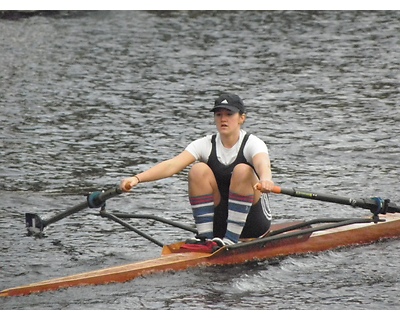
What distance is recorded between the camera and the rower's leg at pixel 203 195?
9.69 meters

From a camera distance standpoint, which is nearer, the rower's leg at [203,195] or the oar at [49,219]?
the rower's leg at [203,195]

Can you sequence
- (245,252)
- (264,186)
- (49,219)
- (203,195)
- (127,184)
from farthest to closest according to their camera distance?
(49,219), (245,252), (203,195), (127,184), (264,186)

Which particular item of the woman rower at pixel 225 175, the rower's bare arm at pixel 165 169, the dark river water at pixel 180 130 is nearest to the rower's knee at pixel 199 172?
the woman rower at pixel 225 175

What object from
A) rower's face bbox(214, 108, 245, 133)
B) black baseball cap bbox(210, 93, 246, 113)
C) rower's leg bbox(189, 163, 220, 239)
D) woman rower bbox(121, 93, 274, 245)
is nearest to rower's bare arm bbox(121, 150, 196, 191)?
woman rower bbox(121, 93, 274, 245)

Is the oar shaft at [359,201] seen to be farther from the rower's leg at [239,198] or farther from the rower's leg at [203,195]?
the rower's leg at [203,195]

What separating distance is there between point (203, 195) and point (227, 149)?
45cm

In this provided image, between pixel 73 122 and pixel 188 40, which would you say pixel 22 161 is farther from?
pixel 188 40

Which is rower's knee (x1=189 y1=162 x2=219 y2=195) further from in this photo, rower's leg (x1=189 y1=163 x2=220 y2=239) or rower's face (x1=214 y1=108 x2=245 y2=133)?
rower's face (x1=214 y1=108 x2=245 y2=133)

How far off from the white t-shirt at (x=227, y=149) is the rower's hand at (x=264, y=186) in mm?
419

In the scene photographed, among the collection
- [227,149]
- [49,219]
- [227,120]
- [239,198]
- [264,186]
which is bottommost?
[49,219]

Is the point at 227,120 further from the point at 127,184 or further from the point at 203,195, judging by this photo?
the point at 127,184

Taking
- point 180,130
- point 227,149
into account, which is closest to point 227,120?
point 227,149

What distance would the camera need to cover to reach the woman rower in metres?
9.62

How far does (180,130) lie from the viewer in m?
16.2
